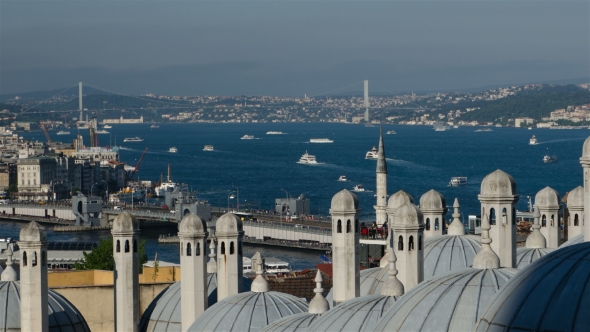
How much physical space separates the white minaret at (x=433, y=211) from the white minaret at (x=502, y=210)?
459 centimetres

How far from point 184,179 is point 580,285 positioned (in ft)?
325

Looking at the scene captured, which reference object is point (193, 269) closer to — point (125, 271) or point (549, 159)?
point (125, 271)

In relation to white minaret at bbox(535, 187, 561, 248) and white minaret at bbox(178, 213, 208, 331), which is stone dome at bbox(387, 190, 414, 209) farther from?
white minaret at bbox(178, 213, 208, 331)

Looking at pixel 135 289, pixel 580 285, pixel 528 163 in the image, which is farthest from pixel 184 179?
pixel 580 285

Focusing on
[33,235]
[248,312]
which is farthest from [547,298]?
[33,235]

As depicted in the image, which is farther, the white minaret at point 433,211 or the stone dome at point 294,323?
the white minaret at point 433,211

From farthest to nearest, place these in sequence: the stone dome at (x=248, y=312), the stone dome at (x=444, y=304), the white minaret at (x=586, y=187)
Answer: the stone dome at (x=248, y=312) → the white minaret at (x=586, y=187) → the stone dome at (x=444, y=304)

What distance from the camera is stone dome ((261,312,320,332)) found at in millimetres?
12734

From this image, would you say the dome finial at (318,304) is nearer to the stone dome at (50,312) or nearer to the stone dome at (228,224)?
the stone dome at (228,224)

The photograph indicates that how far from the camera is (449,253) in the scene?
49.6 feet

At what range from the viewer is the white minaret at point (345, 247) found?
46.2 feet

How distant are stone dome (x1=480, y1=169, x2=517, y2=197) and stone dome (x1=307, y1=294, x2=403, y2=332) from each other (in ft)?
4.29

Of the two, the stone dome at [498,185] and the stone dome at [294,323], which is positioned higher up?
the stone dome at [498,185]

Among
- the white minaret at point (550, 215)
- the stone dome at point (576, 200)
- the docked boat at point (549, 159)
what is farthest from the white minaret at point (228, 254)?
the docked boat at point (549, 159)
